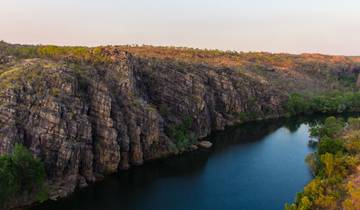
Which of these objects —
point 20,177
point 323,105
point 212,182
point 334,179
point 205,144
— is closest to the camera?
point 20,177

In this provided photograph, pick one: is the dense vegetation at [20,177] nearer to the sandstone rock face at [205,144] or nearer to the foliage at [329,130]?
the sandstone rock face at [205,144]

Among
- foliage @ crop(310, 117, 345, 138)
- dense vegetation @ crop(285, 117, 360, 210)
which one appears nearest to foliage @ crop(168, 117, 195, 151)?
dense vegetation @ crop(285, 117, 360, 210)

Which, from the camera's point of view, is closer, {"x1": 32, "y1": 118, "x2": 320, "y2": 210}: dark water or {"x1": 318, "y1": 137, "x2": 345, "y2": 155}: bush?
{"x1": 32, "y1": 118, "x2": 320, "y2": 210}: dark water

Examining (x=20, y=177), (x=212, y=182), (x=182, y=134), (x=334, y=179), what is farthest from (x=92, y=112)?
(x=334, y=179)

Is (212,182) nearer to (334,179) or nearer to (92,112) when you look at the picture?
(334,179)

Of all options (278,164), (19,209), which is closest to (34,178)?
(19,209)

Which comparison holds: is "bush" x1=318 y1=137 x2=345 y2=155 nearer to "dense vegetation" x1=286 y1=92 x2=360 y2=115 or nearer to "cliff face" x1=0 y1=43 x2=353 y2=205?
"cliff face" x1=0 y1=43 x2=353 y2=205
